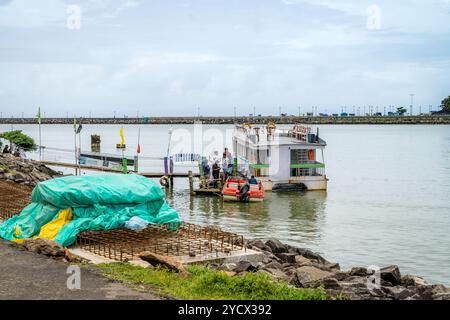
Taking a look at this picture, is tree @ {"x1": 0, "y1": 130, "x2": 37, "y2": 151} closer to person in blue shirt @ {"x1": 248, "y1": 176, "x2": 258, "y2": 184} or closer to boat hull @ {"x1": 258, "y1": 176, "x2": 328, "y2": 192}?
boat hull @ {"x1": 258, "y1": 176, "x2": 328, "y2": 192}

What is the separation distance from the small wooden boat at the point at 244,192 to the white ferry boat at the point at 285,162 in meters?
3.55

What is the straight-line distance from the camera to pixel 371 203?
36312 mm

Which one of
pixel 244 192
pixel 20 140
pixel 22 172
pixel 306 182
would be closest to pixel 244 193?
pixel 244 192

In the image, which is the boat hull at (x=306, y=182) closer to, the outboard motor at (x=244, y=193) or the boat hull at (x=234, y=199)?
the boat hull at (x=234, y=199)

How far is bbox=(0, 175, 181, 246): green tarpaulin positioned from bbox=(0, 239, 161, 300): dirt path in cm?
277

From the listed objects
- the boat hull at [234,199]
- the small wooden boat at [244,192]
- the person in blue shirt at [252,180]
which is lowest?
the boat hull at [234,199]

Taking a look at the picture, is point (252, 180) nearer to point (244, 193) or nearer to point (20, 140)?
point (244, 193)

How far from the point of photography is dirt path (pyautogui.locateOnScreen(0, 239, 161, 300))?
9.59 metres

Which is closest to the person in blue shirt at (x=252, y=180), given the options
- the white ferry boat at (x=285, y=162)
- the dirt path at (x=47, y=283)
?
the white ferry boat at (x=285, y=162)

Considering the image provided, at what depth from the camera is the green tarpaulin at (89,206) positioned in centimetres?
1526
